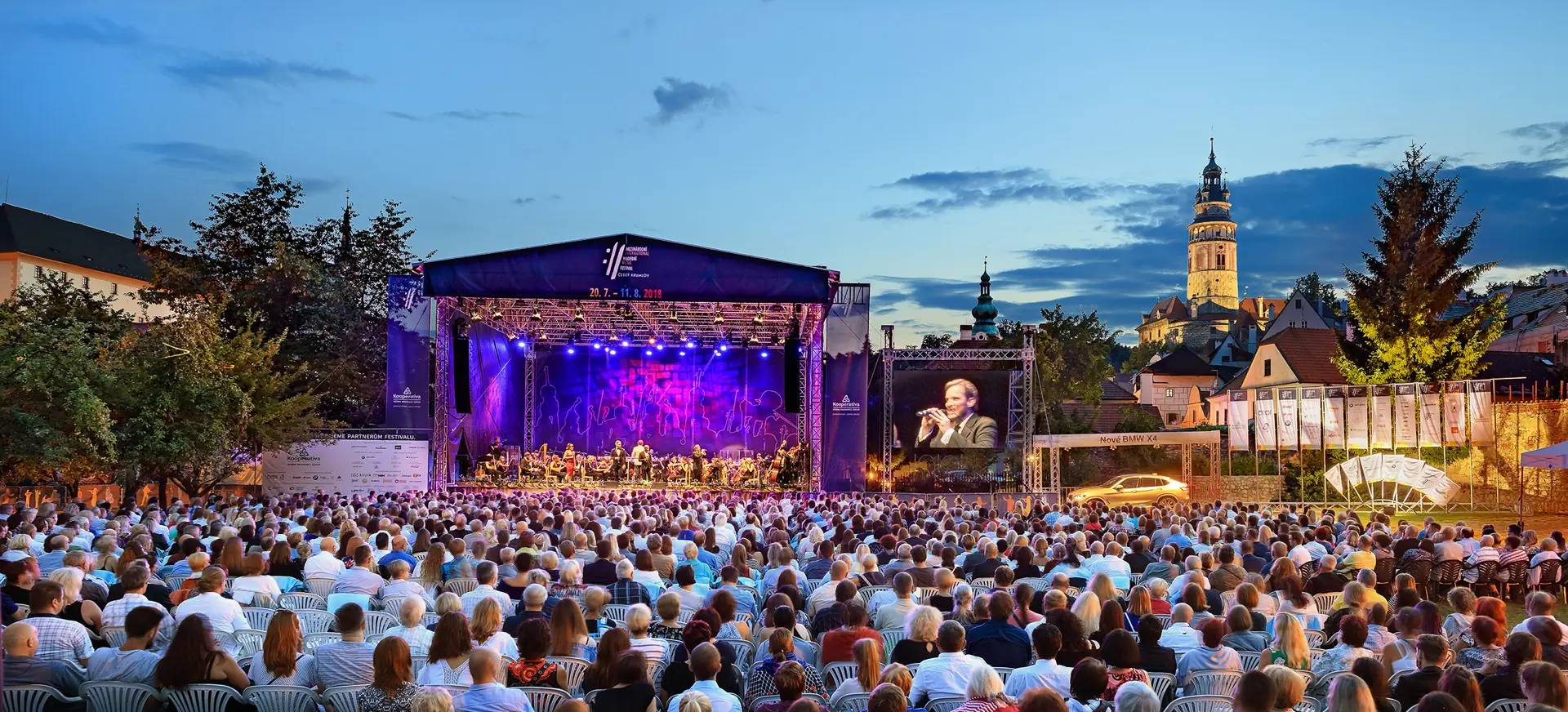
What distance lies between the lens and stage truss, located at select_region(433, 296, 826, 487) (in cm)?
2608

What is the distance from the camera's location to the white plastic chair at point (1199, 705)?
5.54 metres

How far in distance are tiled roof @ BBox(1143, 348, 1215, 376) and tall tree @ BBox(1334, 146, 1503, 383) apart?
38899 millimetres

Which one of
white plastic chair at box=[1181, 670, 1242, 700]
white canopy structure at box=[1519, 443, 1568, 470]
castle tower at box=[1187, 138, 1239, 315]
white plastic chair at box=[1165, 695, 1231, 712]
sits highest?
castle tower at box=[1187, 138, 1239, 315]

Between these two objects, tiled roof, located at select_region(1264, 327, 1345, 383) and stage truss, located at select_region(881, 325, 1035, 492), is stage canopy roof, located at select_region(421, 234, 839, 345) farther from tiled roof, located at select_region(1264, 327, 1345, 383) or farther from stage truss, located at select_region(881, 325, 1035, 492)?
tiled roof, located at select_region(1264, 327, 1345, 383)

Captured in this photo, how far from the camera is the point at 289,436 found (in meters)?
23.6

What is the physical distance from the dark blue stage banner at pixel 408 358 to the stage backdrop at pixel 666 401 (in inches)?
299

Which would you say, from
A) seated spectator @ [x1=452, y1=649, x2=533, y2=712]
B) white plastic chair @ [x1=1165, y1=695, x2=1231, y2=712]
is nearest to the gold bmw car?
white plastic chair @ [x1=1165, y1=695, x2=1231, y2=712]

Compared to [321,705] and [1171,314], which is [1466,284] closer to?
[321,705]

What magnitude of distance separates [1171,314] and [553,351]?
415 feet

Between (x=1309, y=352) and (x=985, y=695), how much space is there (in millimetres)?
49147

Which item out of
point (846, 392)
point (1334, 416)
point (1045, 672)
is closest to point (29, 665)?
point (1045, 672)

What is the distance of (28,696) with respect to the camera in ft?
18.5

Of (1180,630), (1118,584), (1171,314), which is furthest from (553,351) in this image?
(1171,314)

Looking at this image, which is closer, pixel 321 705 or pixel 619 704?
pixel 619 704
